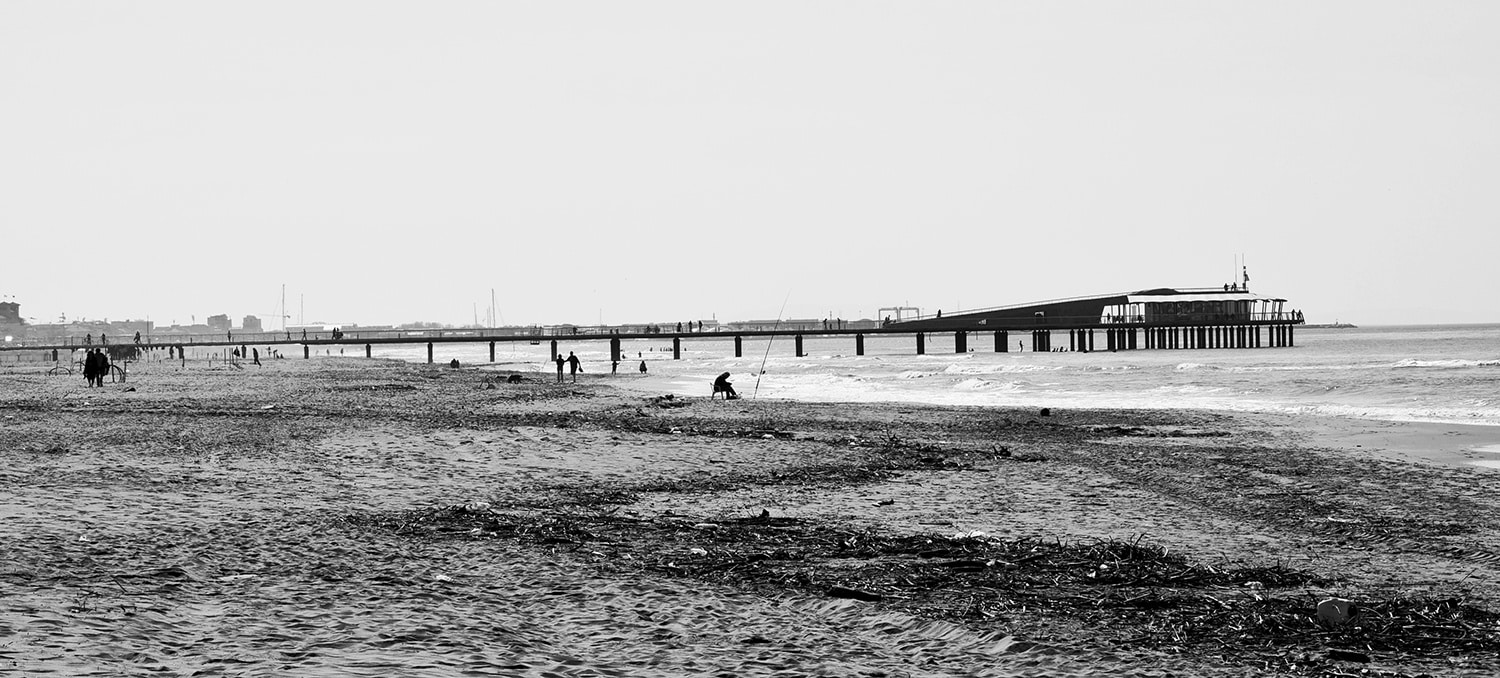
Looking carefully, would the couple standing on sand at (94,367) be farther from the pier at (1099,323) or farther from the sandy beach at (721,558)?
the pier at (1099,323)

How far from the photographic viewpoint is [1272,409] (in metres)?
31.5

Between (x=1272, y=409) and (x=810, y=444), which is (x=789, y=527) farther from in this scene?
(x=1272, y=409)

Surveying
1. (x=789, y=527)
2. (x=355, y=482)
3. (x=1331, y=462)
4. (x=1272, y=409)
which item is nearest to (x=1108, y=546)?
(x=789, y=527)

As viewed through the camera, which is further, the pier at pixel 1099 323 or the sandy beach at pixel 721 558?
the pier at pixel 1099 323

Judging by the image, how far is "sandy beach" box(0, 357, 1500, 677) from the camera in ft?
20.4

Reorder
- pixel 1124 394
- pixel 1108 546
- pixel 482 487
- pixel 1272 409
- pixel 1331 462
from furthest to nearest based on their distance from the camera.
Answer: pixel 1124 394 → pixel 1272 409 → pixel 1331 462 → pixel 482 487 → pixel 1108 546

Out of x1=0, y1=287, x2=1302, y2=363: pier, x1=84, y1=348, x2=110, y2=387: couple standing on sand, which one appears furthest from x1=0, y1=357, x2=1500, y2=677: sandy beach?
x1=0, y1=287, x2=1302, y2=363: pier

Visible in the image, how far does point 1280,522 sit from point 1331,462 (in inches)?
278

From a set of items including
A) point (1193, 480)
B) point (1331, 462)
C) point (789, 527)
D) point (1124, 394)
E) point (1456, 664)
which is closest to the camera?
point (1456, 664)

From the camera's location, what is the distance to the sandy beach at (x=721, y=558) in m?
6.21

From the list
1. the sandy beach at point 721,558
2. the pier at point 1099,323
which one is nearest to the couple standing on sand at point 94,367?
the sandy beach at point 721,558

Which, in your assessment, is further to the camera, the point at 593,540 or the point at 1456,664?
the point at 593,540

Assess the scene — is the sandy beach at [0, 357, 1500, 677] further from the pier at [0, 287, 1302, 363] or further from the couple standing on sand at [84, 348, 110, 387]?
the pier at [0, 287, 1302, 363]

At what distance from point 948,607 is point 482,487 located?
689 centimetres
